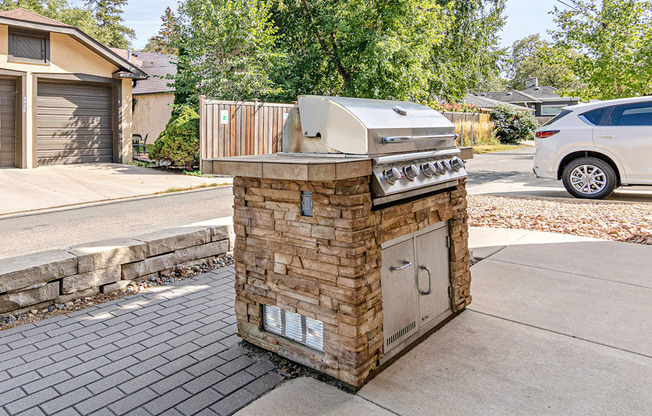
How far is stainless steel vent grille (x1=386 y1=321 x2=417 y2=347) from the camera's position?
8.63 ft

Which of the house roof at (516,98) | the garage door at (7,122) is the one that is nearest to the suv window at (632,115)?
the garage door at (7,122)

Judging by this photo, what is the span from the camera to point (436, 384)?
2.42m

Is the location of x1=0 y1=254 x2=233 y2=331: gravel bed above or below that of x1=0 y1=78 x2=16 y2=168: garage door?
below

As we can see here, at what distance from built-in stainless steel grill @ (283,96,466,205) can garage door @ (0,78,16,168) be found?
489 inches

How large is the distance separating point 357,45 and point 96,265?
1368 centimetres

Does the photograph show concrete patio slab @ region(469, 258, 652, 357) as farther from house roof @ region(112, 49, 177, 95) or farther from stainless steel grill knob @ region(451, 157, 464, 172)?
house roof @ region(112, 49, 177, 95)

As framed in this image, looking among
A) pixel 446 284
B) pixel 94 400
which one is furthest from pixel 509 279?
pixel 94 400

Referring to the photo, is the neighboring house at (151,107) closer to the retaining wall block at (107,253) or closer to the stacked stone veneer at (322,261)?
the retaining wall block at (107,253)

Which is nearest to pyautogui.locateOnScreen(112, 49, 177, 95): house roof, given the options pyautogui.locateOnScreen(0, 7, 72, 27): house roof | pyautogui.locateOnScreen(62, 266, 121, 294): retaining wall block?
pyautogui.locateOnScreen(0, 7, 72, 27): house roof

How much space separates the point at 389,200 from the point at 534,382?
1.23 m

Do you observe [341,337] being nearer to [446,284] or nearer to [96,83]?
[446,284]

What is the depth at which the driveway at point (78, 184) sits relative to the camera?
8430 mm

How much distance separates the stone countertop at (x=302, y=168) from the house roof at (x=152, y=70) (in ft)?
53.7

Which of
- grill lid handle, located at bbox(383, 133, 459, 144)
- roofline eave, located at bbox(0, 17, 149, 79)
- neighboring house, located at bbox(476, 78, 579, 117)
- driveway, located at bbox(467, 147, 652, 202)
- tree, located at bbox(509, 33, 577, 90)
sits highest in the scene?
tree, located at bbox(509, 33, 577, 90)
